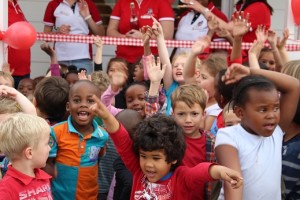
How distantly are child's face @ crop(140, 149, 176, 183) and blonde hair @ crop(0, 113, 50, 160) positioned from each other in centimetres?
57

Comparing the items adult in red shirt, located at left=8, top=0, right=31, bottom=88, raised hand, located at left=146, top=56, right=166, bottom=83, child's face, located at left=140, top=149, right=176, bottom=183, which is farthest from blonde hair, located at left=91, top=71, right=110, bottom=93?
adult in red shirt, located at left=8, top=0, right=31, bottom=88

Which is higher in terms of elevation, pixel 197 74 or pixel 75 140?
pixel 197 74

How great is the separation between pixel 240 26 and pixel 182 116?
1.13 m

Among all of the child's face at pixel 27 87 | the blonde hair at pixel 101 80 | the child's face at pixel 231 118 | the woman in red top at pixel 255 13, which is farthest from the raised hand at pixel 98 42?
the child's face at pixel 231 118

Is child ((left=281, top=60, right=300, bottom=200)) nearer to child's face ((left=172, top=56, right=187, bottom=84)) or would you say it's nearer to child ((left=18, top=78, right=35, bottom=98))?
child's face ((left=172, top=56, right=187, bottom=84))

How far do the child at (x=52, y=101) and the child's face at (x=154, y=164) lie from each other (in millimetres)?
1265

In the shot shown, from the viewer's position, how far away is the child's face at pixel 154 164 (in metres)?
3.67

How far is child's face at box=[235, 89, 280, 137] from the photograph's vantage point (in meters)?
3.52

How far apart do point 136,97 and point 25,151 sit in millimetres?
1658

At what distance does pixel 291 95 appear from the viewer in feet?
12.3

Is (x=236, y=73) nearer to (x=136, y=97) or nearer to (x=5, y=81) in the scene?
(x=136, y=97)

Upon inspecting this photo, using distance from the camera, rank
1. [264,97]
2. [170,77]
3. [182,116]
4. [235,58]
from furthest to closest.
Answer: [170,77], [235,58], [182,116], [264,97]

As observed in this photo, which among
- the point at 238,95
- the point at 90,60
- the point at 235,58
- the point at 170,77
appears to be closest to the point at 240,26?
the point at 235,58

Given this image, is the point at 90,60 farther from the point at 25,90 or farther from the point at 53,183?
the point at 53,183
